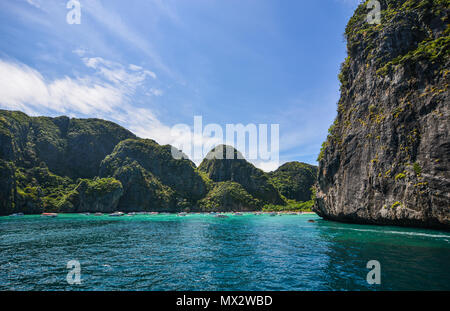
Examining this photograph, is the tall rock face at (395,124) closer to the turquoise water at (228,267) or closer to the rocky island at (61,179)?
the turquoise water at (228,267)

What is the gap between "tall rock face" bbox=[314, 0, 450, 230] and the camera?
35812 millimetres

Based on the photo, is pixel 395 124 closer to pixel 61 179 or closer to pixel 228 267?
pixel 228 267

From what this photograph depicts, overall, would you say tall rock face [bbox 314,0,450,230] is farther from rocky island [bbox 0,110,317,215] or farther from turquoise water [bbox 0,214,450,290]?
rocky island [bbox 0,110,317,215]

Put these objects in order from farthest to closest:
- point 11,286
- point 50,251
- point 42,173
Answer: point 42,173, point 50,251, point 11,286

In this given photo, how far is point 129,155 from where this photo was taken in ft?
654

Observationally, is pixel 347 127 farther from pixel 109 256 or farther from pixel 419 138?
pixel 109 256

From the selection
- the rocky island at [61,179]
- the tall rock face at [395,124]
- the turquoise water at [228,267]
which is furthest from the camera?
the rocky island at [61,179]

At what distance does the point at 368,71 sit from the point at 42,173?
665 feet

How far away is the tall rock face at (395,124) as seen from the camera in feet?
117

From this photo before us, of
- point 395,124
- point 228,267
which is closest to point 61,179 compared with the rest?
point 228,267

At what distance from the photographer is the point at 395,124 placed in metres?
44.0

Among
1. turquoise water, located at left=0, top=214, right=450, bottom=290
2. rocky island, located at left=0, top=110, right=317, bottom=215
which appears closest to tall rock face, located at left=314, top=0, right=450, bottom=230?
turquoise water, located at left=0, top=214, right=450, bottom=290

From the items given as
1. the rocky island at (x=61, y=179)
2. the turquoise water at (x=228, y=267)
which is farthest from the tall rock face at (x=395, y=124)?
the rocky island at (x=61, y=179)
